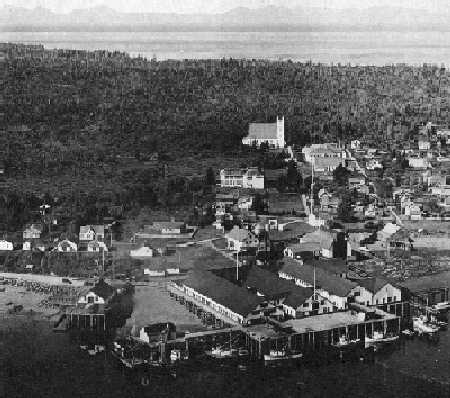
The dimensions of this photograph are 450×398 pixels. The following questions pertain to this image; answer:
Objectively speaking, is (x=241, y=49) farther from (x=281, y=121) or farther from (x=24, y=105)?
(x=24, y=105)

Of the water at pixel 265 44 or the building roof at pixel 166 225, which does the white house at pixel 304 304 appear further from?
the water at pixel 265 44

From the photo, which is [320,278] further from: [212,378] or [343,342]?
[212,378]

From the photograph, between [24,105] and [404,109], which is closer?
[24,105]

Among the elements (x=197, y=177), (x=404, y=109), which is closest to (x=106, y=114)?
(x=197, y=177)

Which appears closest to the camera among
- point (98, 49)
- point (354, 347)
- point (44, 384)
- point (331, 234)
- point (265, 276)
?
point (44, 384)

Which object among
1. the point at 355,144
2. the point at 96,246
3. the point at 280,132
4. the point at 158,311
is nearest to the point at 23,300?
the point at 96,246
